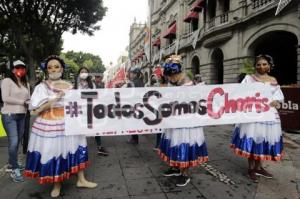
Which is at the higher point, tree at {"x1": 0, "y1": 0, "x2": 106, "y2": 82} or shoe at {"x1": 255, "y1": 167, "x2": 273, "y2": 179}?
tree at {"x1": 0, "y1": 0, "x2": 106, "y2": 82}

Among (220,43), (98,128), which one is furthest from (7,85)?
(220,43)

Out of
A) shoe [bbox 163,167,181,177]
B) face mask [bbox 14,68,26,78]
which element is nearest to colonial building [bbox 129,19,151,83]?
face mask [bbox 14,68,26,78]

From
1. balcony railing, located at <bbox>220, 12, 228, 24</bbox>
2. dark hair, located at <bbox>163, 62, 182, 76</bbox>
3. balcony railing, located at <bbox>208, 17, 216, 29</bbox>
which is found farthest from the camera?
balcony railing, located at <bbox>208, 17, 216, 29</bbox>

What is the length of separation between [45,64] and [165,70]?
166cm

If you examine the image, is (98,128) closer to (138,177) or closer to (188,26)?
(138,177)

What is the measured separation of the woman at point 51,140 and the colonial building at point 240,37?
30.5ft

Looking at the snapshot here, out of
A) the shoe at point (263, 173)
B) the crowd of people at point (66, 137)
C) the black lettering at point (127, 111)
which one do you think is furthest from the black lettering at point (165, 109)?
the shoe at point (263, 173)

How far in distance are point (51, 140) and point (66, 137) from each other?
204 millimetres

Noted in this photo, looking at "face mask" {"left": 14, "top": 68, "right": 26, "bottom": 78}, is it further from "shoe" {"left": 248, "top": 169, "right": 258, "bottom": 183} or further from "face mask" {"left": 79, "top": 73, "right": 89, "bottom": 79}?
"shoe" {"left": 248, "top": 169, "right": 258, "bottom": 183}

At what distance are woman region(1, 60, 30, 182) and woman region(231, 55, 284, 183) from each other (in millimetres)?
3447

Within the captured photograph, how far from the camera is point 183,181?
4207mm

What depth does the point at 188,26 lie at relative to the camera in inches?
1067

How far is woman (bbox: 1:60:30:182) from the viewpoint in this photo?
442cm

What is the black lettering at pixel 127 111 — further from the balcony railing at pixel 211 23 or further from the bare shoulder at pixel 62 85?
the balcony railing at pixel 211 23
